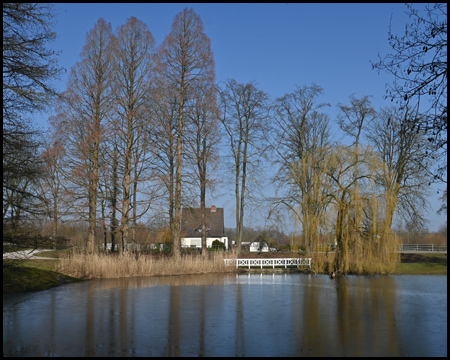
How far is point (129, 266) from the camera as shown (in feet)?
71.9

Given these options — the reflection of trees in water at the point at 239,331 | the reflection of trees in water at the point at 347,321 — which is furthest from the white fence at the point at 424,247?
the reflection of trees in water at the point at 239,331

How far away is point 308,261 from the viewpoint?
2445 centimetres

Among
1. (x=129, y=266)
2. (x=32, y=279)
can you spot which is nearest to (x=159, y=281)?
(x=129, y=266)

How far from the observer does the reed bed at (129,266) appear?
69.4ft

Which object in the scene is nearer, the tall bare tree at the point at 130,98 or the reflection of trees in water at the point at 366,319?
the reflection of trees in water at the point at 366,319

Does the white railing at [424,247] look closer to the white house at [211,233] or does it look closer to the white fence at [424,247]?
the white fence at [424,247]

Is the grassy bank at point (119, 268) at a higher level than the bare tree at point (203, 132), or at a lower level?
lower

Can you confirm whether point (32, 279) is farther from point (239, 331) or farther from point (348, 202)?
point (348, 202)

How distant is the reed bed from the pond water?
240cm

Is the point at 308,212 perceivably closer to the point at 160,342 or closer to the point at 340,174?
the point at 340,174

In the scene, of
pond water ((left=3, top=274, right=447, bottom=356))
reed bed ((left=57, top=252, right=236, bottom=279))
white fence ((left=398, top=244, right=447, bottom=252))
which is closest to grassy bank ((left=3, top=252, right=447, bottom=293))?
reed bed ((left=57, top=252, right=236, bottom=279))

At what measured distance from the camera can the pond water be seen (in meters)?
8.59

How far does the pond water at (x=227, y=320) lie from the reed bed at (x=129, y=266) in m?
2.40

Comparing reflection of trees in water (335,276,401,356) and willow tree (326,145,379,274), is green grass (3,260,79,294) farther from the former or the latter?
willow tree (326,145,379,274)
